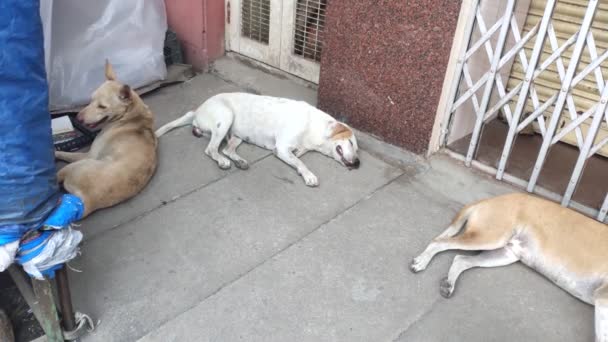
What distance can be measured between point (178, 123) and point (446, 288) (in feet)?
9.05

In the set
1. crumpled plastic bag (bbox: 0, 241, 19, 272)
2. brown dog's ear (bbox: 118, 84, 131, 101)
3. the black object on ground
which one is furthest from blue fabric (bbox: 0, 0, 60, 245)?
the black object on ground

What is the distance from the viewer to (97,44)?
4.93 meters

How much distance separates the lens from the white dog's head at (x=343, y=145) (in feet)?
13.6

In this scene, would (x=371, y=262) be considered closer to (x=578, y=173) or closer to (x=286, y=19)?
(x=578, y=173)

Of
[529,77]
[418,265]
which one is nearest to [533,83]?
[529,77]

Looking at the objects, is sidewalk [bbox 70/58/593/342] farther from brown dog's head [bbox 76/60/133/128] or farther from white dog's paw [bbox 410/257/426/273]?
brown dog's head [bbox 76/60/133/128]

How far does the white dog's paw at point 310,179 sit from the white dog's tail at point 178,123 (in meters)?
1.30

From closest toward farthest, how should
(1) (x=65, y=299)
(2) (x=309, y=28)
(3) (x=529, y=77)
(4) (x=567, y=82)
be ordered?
1. (1) (x=65, y=299)
2. (4) (x=567, y=82)
3. (3) (x=529, y=77)
4. (2) (x=309, y=28)

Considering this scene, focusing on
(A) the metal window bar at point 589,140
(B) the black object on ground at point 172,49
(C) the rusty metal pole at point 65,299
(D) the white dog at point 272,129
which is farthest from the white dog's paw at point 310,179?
(B) the black object on ground at point 172,49

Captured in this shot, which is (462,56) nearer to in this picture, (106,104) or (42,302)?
(106,104)

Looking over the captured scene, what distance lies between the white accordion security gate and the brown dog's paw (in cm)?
131

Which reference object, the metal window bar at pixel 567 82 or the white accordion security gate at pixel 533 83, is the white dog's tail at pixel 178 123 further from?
the metal window bar at pixel 567 82

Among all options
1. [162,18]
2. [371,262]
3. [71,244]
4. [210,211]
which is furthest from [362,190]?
[162,18]

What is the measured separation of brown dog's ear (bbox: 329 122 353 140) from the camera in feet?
13.7
